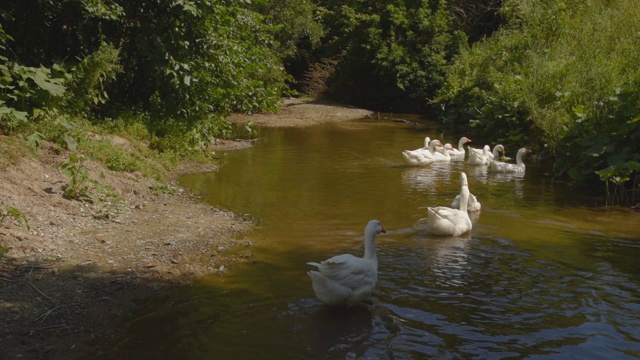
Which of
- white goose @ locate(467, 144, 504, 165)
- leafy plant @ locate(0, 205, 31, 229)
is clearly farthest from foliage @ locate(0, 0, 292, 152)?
white goose @ locate(467, 144, 504, 165)

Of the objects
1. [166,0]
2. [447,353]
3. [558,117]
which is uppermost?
[166,0]

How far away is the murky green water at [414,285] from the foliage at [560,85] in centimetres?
132

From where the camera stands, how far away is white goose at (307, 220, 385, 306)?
6534 mm

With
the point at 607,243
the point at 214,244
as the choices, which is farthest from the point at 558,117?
the point at 214,244

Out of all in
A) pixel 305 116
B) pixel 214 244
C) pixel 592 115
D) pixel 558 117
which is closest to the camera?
pixel 214 244

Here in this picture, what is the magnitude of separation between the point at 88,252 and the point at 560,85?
44.7ft

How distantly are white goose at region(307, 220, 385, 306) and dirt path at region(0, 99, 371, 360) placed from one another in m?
1.63

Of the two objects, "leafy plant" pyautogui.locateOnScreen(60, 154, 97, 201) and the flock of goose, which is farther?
"leafy plant" pyautogui.locateOnScreen(60, 154, 97, 201)

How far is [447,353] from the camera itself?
18.9ft

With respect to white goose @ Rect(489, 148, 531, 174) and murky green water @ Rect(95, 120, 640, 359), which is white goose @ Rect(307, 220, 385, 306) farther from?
white goose @ Rect(489, 148, 531, 174)

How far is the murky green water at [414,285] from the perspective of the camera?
589cm

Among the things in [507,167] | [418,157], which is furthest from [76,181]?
[507,167]

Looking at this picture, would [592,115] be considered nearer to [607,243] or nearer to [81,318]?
[607,243]

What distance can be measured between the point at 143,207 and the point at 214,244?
1896mm
